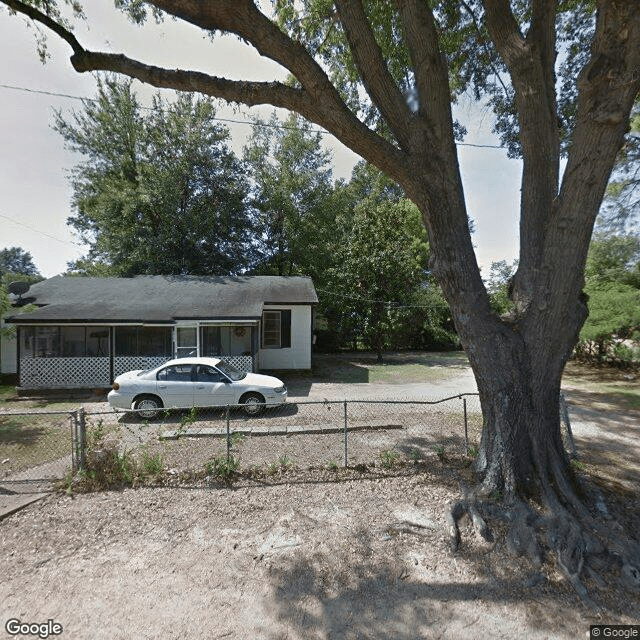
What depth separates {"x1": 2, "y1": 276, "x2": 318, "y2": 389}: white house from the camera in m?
11.5

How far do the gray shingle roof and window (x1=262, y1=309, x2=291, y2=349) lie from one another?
826mm

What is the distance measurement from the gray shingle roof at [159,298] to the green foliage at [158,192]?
6.68 metres

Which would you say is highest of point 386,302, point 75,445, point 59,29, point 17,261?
point 17,261

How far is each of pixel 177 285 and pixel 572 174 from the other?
50.8ft

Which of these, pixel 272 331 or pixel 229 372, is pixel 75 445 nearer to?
pixel 229 372

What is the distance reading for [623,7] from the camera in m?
3.55

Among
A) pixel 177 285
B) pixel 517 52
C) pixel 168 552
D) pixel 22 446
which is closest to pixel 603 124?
pixel 517 52

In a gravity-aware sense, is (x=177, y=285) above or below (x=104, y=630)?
above

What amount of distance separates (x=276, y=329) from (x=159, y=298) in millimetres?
5106

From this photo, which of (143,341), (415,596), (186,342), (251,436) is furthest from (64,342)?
(415,596)

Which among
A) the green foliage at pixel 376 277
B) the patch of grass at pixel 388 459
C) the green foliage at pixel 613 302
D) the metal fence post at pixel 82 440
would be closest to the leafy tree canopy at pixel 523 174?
the patch of grass at pixel 388 459

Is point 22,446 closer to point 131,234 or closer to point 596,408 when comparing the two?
point 596,408

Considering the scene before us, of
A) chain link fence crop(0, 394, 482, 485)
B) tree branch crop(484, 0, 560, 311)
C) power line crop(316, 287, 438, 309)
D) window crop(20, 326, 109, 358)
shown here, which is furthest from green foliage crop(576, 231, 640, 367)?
window crop(20, 326, 109, 358)

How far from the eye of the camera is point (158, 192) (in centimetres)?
2269
